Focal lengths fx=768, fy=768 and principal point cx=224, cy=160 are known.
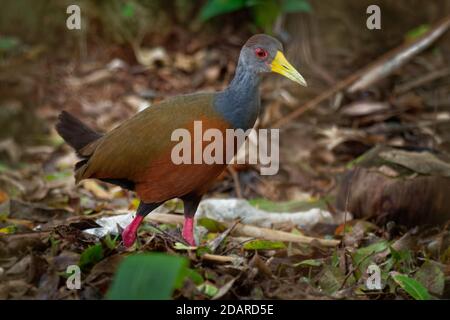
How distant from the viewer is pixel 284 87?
8.74 meters

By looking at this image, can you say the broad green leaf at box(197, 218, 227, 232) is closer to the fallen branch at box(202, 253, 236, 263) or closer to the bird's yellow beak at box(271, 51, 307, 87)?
the fallen branch at box(202, 253, 236, 263)

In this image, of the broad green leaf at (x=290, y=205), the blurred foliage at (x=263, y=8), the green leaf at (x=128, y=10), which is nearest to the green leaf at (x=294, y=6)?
the blurred foliage at (x=263, y=8)

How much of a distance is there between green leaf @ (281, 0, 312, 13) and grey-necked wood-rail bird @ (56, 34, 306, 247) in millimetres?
3622

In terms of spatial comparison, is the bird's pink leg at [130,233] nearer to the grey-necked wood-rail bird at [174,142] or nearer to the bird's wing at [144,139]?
the grey-necked wood-rail bird at [174,142]

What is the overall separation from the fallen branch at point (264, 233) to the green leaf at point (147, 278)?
7.18 ft

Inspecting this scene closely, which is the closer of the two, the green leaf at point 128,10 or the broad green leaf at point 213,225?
the broad green leaf at point 213,225

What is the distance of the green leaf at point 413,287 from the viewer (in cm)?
418

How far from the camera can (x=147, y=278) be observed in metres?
3.34

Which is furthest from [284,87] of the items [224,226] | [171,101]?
[171,101]

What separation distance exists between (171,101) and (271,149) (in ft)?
9.22

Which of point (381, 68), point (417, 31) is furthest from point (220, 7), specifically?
point (417, 31)

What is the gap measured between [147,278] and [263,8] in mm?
6169

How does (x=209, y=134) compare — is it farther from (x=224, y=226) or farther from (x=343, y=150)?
(x=343, y=150)

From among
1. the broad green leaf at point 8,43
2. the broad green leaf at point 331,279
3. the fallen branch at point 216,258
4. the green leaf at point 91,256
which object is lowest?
the broad green leaf at point 331,279
